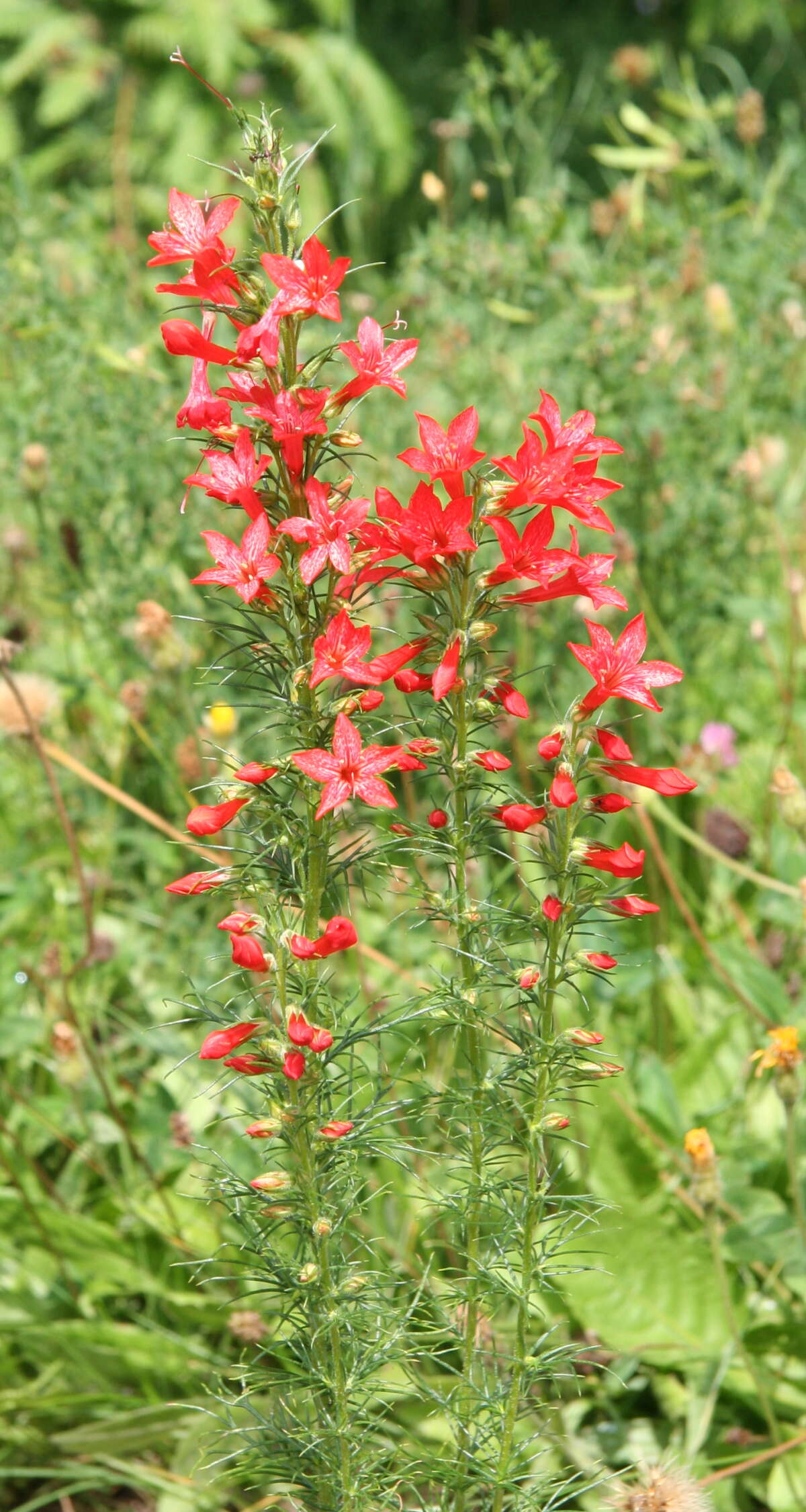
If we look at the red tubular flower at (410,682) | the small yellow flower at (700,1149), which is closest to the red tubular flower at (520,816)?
the red tubular flower at (410,682)

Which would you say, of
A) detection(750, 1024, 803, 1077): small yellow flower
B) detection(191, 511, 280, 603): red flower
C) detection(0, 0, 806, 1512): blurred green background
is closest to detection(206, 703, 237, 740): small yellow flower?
detection(0, 0, 806, 1512): blurred green background

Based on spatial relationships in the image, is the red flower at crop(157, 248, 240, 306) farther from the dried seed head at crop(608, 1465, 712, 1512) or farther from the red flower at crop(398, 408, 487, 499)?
the dried seed head at crop(608, 1465, 712, 1512)

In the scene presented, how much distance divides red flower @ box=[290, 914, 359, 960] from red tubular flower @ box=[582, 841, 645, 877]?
216 mm

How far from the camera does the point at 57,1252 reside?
2.06 meters

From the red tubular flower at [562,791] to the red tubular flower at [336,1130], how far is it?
329 millimetres

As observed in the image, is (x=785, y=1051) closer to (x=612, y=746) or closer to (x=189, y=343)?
(x=612, y=746)

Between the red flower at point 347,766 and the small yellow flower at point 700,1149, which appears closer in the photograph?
the red flower at point 347,766

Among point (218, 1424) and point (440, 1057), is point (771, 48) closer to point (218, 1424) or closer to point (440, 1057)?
point (440, 1057)

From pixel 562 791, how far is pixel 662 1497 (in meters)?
0.83

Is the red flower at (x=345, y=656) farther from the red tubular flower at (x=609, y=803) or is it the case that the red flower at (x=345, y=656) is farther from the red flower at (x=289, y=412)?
the red tubular flower at (x=609, y=803)

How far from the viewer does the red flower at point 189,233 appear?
110cm

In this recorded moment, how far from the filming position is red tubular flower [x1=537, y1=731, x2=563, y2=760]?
3.75ft

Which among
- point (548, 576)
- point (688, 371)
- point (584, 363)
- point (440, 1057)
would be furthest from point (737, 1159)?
point (688, 371)

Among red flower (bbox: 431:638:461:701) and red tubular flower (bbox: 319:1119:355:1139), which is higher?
red flower (bbox: 431:638:461:701)
